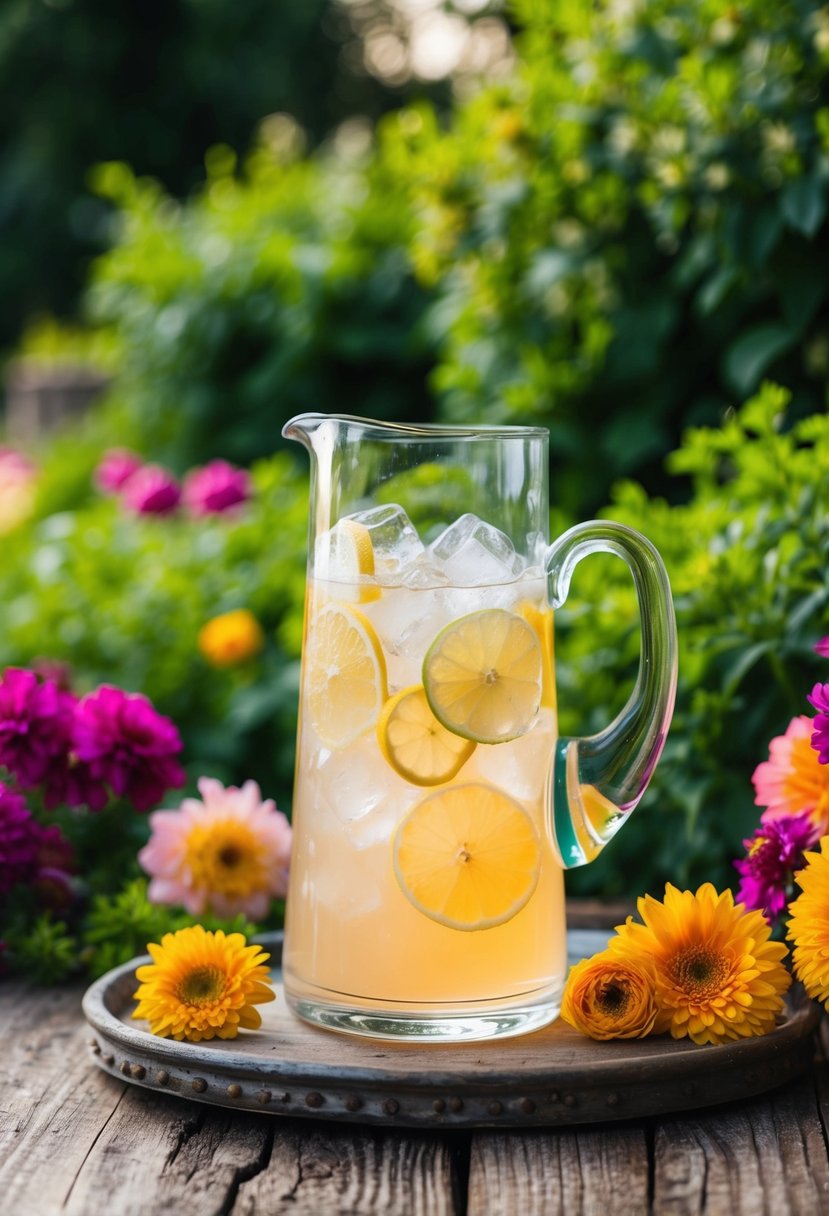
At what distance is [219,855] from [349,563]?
0.59 meters

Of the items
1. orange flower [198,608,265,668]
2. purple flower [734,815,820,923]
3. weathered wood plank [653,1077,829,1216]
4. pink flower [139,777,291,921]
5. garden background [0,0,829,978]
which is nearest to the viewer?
weathered wood plank [653,1077,829,1216]

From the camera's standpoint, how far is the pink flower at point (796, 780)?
5.29 ft

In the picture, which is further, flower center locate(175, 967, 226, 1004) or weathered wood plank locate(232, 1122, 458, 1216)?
flower center locate(175, 967, 226, 1004)

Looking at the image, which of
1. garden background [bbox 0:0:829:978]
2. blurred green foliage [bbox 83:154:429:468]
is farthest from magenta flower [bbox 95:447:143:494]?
blurred green foliage [bbox 83:154:429:468]

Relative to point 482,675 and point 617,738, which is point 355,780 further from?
point 617,738

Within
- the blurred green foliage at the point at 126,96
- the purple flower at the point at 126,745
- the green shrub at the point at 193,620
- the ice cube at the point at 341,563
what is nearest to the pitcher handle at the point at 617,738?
the ice cube at the point at 341,563

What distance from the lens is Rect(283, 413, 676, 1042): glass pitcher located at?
1448 mm

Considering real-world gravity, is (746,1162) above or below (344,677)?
below

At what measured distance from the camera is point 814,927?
1.44 m

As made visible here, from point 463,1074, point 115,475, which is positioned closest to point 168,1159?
point 463,1074

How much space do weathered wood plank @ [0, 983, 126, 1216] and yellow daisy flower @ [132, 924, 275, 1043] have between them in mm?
106

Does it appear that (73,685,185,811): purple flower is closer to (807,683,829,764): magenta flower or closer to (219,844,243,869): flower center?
(219,844,243,869): flower center

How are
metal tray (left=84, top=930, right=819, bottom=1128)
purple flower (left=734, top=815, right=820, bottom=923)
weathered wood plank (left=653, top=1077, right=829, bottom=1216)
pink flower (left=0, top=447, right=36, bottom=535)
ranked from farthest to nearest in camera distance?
pink flower (left=0, top=447, right=36, bottom=535) → purple flower (left=734, top=815, right=820, bottom=923) → metal tray (left=84, top=930, right=819, bottom=1128) → weathered wood plank (left=653, top=1077, right=829, bottom=1216)

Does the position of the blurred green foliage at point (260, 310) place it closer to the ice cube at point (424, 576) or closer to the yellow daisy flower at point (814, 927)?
the ice cube at point (424, 576)
